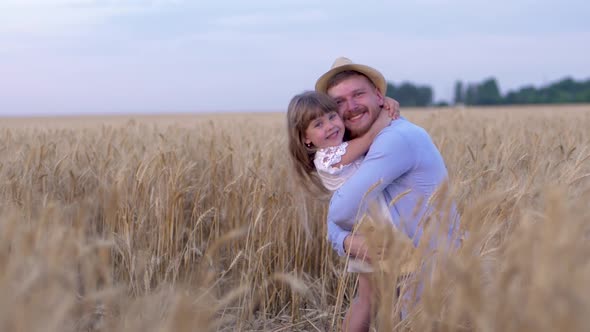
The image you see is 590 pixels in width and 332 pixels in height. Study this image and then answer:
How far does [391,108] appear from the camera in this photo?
219 cm

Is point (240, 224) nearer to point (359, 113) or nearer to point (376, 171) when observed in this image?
point (359, 113)

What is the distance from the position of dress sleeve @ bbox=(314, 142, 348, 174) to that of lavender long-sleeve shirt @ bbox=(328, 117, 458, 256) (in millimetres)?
116

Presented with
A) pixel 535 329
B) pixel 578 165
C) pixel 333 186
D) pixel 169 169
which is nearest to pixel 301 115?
pixel 333 186

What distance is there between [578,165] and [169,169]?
1589 mm

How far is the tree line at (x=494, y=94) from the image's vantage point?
43.4 meters

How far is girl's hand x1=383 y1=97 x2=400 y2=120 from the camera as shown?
2.18 metres

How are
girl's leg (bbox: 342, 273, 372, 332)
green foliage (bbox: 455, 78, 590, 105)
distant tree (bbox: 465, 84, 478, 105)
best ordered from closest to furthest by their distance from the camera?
girl's leg (bbox: 342, 273, 372, 332) → green foliage (bbox: 455, 78, 590, 105) → distant tree (bbox: 465, 84, 478, 105)

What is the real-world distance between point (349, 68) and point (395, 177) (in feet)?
1.77

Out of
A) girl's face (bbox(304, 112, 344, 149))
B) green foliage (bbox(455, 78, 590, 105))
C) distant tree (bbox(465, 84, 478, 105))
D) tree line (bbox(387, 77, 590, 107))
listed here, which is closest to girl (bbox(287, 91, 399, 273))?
girl's face (bbox(304, 112, 344, 149))

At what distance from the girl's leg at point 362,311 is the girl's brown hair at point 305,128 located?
1.55 feet

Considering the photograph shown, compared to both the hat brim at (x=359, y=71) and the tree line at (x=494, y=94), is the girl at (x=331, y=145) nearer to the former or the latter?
the hat brim at (x=359, y=71)

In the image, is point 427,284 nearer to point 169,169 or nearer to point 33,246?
point 33,246

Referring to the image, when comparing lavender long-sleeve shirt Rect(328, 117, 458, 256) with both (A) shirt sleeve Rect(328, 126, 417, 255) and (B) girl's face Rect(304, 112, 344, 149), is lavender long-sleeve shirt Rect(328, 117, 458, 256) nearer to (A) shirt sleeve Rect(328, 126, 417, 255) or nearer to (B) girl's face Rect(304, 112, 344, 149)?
(A) shirt sleeve Rect(328, 126, 417, 255)

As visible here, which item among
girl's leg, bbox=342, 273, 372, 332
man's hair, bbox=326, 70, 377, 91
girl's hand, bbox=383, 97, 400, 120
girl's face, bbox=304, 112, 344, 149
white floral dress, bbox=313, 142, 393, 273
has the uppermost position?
man's hair, bbox=326, 70, 377, 91
